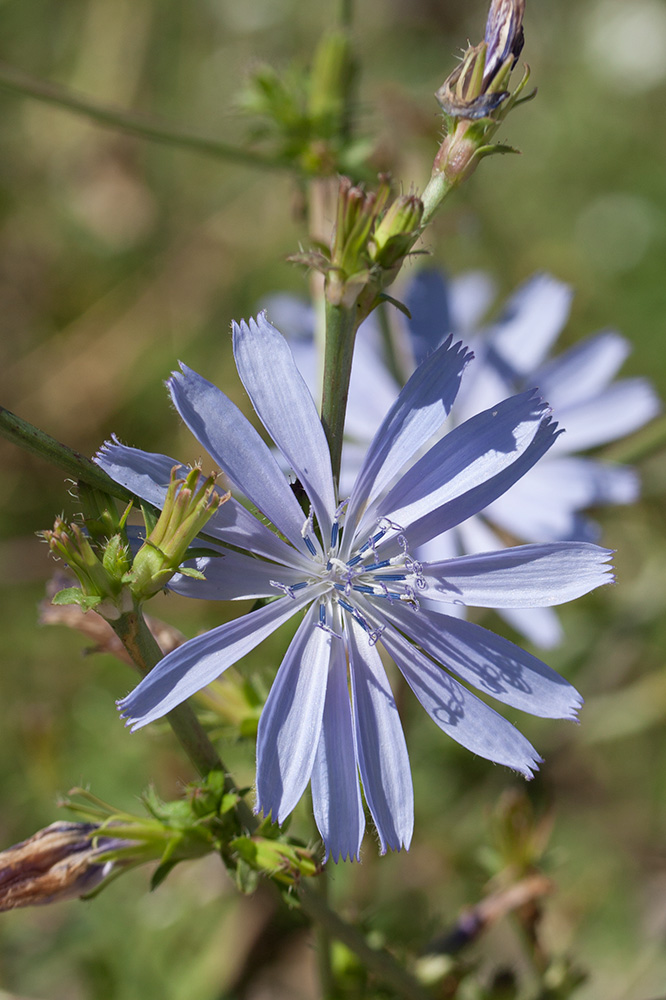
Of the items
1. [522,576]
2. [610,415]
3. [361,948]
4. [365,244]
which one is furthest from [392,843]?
[610,415]

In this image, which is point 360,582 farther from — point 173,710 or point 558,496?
point 558,496

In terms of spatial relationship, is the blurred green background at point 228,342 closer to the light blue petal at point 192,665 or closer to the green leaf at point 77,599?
the light blue petal at point 192,665

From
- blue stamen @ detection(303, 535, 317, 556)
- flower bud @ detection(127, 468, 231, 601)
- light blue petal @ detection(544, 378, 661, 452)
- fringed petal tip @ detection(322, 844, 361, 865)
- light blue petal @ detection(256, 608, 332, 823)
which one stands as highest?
flower bud @ detection(127, 468, 231, 601)

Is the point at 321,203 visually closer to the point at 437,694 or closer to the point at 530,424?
the point at 530,424

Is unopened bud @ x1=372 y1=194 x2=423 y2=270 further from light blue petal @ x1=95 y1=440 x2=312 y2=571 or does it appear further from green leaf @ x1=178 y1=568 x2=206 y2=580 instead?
green leaf @ x1=178 y1=568 x2=206 y2=580

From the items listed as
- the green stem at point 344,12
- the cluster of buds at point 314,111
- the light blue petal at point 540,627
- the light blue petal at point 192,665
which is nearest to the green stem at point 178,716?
the light blue petal at point 192,665

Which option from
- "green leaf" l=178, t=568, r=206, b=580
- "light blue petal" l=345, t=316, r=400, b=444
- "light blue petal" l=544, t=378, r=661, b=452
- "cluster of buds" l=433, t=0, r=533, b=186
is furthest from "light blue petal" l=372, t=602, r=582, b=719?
"light blue petal" l=544, t=378, r=661, b=452

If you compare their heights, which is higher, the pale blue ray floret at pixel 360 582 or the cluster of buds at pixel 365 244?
the cluster of buds at pixel 365 244

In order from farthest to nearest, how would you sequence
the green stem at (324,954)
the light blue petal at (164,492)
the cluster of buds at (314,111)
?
the cluster of buds at (314,111), the green stem at (324,954), the light blue petal at (164,492)
